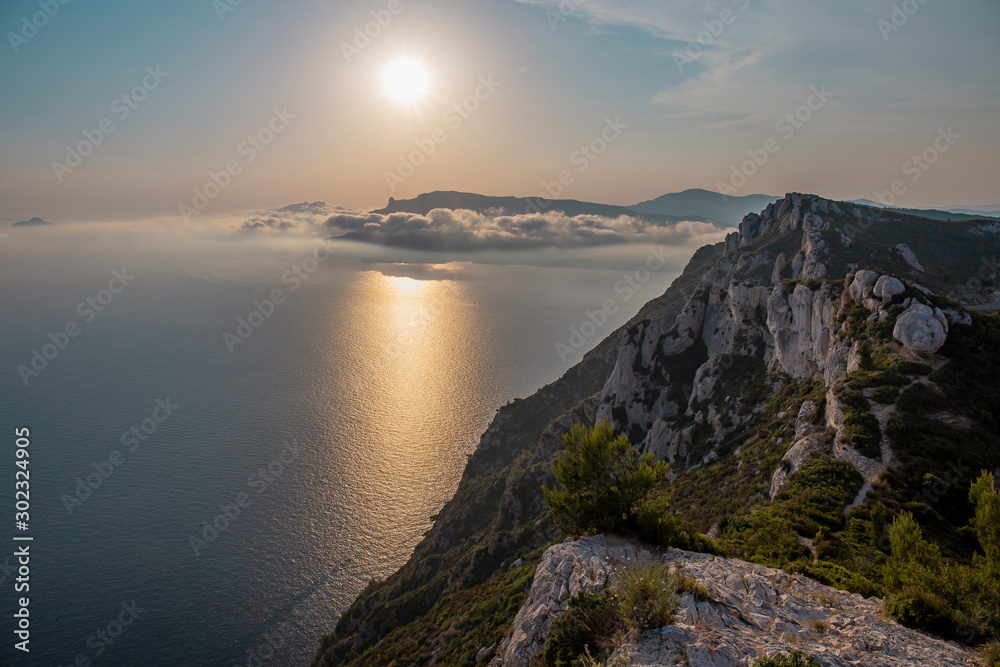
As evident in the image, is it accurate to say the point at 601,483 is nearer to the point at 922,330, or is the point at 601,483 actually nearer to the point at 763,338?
the point at 922,330

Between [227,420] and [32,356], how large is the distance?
99.7 metres

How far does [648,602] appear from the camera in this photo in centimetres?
1060

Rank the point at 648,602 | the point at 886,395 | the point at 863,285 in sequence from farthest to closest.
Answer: the point at 863,285 < the point at 886,395 < the point at 648,602

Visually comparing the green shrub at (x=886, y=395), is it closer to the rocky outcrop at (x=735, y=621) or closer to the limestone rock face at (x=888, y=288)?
the limestone rock face at (x=888, y=288)

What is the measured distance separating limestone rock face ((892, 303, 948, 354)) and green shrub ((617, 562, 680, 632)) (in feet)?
91.3

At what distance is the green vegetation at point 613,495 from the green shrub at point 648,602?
17.1ft

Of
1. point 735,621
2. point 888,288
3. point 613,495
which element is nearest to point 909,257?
point 888,288

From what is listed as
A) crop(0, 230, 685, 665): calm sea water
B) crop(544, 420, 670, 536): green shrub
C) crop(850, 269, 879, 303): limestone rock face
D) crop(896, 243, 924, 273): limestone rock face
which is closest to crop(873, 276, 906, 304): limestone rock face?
crop(850, 269, 879, 303): limestone rock face

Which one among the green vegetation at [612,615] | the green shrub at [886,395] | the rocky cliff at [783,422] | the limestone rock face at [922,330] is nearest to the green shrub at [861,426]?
the rocky cliff at [783,422]

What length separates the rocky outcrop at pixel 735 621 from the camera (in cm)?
1008

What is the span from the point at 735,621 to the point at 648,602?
2873mm

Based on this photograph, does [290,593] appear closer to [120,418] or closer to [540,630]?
[540,630]

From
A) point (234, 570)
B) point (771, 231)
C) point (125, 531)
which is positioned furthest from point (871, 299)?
point (125, 531)

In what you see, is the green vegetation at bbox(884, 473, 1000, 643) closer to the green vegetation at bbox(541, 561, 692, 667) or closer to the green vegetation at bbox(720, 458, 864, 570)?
the green vegetation at bbox(720, 458, 864, 570)
